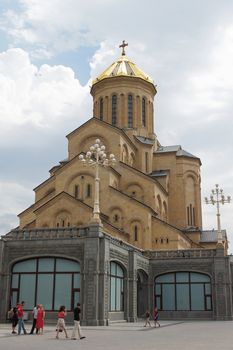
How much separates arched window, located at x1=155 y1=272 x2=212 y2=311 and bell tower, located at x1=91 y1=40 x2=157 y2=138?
73.3 ft

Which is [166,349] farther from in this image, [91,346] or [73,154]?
[73,154]

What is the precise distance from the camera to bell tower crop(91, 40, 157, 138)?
2266 inches

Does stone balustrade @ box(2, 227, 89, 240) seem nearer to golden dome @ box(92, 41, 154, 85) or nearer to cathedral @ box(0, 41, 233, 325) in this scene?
cathedral @ box(0, 41, 233, 325)

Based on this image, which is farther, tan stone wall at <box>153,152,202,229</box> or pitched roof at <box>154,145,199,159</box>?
pitched roof at <box>154,145,199,159</box>

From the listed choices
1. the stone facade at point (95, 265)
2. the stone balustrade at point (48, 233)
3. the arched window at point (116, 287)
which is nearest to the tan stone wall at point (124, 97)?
the stone facade at point (95, 265)

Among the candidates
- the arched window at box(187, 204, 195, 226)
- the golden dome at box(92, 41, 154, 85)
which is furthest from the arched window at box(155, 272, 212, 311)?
the golden dome at box(92, 41, 154, 85)

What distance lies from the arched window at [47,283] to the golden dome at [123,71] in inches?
1327

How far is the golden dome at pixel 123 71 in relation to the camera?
58906mm

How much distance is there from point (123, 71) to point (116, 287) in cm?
3438

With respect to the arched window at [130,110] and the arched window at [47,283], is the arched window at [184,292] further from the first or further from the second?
the arched window at [130,110]

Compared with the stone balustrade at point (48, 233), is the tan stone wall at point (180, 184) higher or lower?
higher

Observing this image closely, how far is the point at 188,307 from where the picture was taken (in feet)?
125

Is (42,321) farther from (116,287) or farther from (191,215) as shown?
(191,215)

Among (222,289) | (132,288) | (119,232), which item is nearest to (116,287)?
(132,288)
